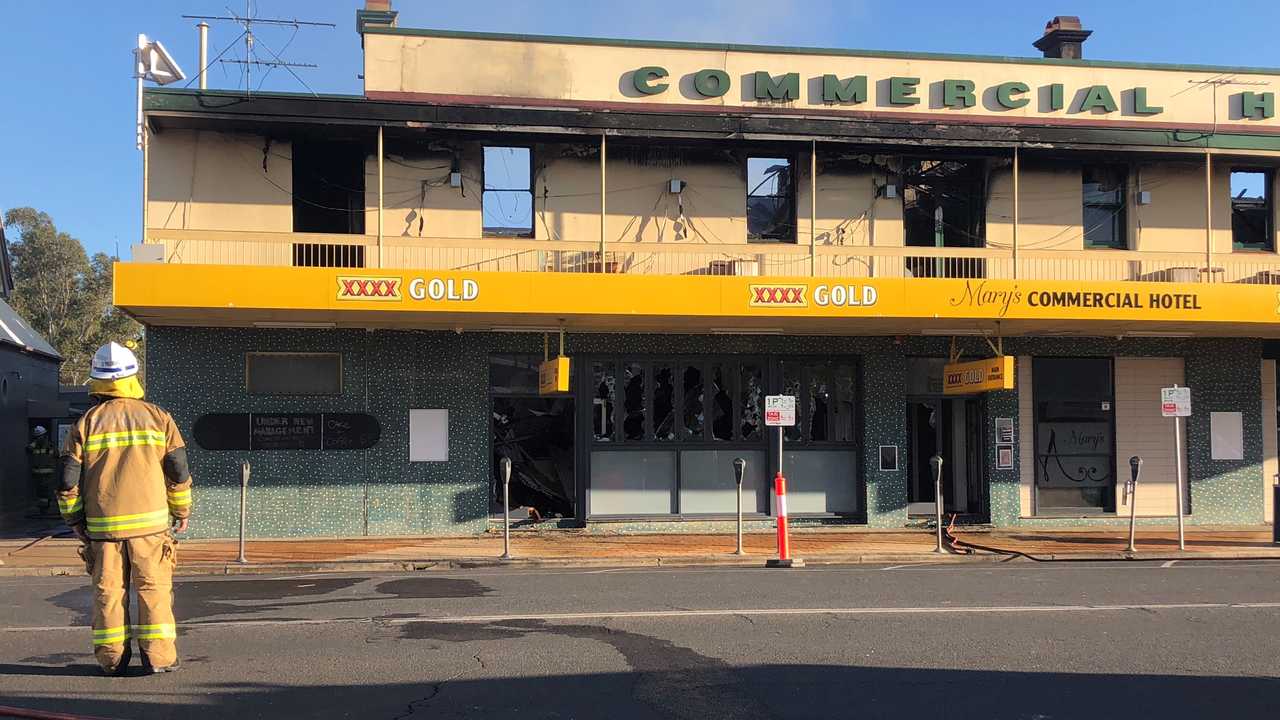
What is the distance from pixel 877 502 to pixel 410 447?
7216mm

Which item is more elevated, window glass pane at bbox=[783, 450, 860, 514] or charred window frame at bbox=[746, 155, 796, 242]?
charred window frame at bbox=[746, 155, 796, 242]

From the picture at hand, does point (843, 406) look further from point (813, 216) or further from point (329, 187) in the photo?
point (329, 187)

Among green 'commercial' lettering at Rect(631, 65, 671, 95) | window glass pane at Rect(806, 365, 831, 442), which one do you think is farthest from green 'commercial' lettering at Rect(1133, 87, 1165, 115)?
green 'commercial' lettering at Rect(631, 65, 671, 95)

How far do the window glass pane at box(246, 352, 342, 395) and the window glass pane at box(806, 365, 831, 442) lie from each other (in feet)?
23.7

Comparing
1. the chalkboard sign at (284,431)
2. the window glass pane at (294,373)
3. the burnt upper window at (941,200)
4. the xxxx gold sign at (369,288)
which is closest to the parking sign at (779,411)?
the burnt upper window at (941,200)

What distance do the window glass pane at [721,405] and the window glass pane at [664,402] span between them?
0.65 m

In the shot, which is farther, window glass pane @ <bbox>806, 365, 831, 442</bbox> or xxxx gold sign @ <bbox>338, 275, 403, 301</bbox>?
window glass pane @ <bbox>806, 365, 831, 442</bbox>

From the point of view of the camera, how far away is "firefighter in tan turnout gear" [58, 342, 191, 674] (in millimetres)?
6492

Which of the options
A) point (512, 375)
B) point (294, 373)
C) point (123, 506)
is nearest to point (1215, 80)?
point (512, 375)

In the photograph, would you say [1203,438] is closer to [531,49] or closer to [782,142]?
[782,142]

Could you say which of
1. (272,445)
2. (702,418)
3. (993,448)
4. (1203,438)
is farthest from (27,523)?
(1203,438)

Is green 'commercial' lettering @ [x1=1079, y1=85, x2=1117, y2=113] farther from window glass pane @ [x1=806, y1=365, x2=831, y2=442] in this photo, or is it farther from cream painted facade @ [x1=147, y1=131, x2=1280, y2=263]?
window glass pane @ [x1=806, y1=365, x2=831, y2=442]

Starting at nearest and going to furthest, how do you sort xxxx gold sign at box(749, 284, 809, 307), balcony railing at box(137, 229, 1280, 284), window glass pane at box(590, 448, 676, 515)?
xxxx gold sign at box(749, 284, 809, 307) → balcony railing at box(137, 229, 1280, 284) → window glass pane at box(590, 448, 676, 515)

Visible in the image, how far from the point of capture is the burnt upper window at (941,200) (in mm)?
18219
